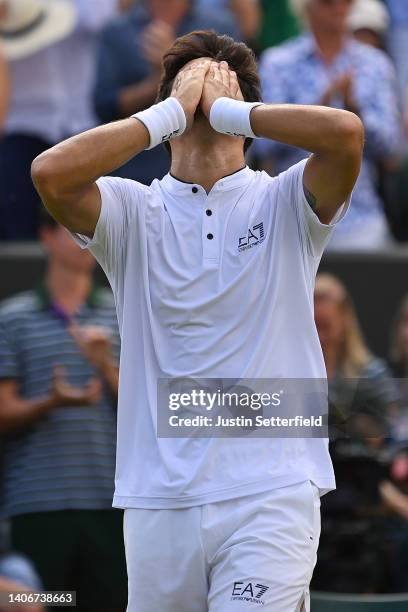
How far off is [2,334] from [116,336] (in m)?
0.57

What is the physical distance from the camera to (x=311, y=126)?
326 centimetres

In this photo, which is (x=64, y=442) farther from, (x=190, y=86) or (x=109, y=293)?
(x=190, y=86)

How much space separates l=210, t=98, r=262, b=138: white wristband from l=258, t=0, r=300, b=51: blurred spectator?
166 inches

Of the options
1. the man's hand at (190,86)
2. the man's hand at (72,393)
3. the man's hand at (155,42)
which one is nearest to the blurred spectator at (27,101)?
the man's hand at (155,42)

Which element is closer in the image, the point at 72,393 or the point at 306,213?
the point at 306,213

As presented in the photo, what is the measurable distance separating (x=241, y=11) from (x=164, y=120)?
4136 mm

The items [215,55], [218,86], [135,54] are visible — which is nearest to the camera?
[218,86]

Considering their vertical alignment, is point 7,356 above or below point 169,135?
below

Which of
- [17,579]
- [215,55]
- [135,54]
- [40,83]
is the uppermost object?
[135,54]

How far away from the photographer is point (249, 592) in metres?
3.08

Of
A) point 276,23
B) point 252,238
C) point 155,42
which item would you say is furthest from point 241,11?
point 252,238

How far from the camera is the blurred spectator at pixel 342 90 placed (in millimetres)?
6742

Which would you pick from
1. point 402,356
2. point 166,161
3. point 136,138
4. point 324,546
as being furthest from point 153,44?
point 136,138

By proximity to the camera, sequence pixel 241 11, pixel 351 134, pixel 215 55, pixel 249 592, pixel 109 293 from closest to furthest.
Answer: pixel 249 592, pixel 351 134, pixel 215 55, pixel 109 293, pixel 241 11
